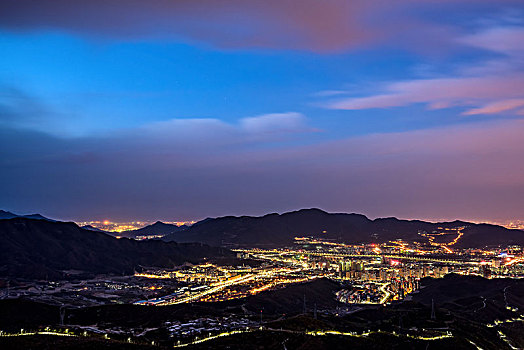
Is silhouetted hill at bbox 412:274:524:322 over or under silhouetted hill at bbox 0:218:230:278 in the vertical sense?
under

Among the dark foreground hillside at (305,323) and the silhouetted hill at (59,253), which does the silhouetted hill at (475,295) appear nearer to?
the dark foreground hillside at (305,323)

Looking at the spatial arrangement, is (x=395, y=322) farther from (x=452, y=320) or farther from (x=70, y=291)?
(x=70, y=291)

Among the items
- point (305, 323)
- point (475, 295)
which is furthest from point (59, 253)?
point (305, 323)

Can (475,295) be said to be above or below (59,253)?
below

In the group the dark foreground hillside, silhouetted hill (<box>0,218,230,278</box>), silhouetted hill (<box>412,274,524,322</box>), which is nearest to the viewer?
the dark foreground hillside

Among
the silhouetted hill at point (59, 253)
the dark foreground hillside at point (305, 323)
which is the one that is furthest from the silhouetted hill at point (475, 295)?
the silhouetted hill at point (59, 253)

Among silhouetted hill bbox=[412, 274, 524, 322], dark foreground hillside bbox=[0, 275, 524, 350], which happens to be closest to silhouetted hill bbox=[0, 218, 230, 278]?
dark foreground hillside bbox=[0, 275, 524, 350]

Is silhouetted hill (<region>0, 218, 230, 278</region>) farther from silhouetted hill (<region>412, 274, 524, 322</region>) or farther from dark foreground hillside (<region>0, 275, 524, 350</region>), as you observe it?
silhouetted hill (<region>412, 274, 524, 322</region>)

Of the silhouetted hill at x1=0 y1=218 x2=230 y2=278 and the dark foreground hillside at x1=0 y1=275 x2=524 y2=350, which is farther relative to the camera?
the silhouetted hill at x1=0 y1=218 x2=230 y2=278

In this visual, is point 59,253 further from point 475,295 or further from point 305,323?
point 305,323
